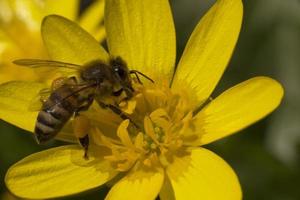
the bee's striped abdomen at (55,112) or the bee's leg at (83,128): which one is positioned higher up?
the bee's striped abdomen at (55,112)

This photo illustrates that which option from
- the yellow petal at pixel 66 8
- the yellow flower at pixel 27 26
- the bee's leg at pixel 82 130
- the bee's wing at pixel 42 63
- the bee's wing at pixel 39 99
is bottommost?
the yellow flower at pixel 27 26

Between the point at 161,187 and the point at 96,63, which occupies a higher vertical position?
the point at 96,63

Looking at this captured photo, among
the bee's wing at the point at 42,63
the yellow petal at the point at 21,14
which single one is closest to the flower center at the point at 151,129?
the bee's wing at the point at 42,63

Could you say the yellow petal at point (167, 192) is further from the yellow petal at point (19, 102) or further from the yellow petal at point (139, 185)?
the yellow petal at point (19, 102)

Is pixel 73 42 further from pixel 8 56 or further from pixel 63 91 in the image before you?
pixel 8 56

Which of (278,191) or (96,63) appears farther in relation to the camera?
(278,191)

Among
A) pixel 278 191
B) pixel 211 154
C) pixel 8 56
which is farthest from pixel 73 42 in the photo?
pixel 278 191
